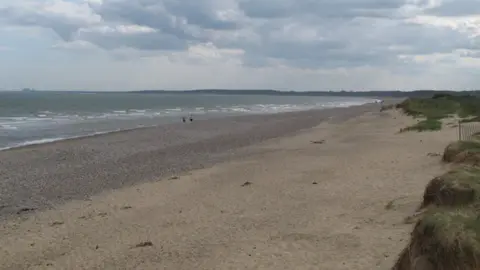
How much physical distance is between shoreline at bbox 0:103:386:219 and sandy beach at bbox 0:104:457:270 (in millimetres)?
Answer: 78

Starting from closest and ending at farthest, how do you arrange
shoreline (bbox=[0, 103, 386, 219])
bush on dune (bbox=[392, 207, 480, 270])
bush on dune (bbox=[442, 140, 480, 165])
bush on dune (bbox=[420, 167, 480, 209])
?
bush on dune (bbox=[392, 207, 480, 270]) → bush on dune (bbox=[420, 167, 480, 209]) → bush on dune (bbox=[442, 140, 480, 165]) → shoreline (bbox=[0, 103, 386, 219])

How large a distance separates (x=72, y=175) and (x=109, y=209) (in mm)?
6445

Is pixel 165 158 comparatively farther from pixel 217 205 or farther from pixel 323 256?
pixel 323 256

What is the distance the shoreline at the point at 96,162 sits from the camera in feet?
48.1

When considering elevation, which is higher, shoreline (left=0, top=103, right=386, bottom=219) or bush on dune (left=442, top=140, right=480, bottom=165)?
bush on dune (left=442, top=140, right=480, bottom=165)

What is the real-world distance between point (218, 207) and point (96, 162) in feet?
35.8

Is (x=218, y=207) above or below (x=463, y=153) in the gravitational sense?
below

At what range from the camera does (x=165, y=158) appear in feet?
72.3

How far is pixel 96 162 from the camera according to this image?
2106cm

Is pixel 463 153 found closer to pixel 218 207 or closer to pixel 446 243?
pixel 218 207

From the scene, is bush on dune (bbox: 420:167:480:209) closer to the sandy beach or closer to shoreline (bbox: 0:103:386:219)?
the sandy beach

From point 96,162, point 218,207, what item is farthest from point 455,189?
point 96,162

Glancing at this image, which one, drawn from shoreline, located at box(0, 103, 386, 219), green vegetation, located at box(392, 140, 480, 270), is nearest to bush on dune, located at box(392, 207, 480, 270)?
green vegetation, located at box(392, 140, 480, 270)

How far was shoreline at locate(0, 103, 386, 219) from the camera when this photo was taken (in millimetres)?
14648
